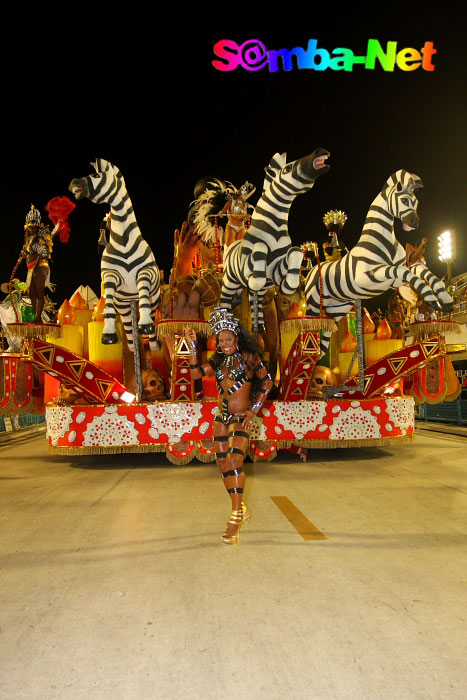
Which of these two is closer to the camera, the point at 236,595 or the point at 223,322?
the point at 236,595

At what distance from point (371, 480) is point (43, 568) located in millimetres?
Answer: 4568

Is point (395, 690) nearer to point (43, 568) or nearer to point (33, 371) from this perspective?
point (43, 568)

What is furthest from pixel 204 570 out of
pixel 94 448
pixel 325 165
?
pixel 325 165

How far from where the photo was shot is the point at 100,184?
26.1 feet

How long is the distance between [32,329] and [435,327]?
637 centimetres

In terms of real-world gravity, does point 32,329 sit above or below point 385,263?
below

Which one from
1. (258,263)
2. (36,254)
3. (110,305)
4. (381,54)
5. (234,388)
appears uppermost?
(381,54)

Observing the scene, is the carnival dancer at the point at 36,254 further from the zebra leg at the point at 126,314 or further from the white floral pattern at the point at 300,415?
the white floral pattern at the point at 300,415

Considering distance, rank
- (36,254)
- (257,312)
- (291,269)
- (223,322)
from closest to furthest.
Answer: (223,322), (291,269), (257,312), (36,254)

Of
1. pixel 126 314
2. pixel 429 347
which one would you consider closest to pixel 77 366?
pixel 126 314

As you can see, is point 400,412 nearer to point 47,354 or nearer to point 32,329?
point 47,354

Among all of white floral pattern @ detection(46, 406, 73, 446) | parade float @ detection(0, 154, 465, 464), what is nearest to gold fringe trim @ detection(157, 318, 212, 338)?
parade float @ detection(0, 154, 465, 464)

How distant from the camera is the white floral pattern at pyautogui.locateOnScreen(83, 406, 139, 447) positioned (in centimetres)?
839

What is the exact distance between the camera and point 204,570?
347 cm
